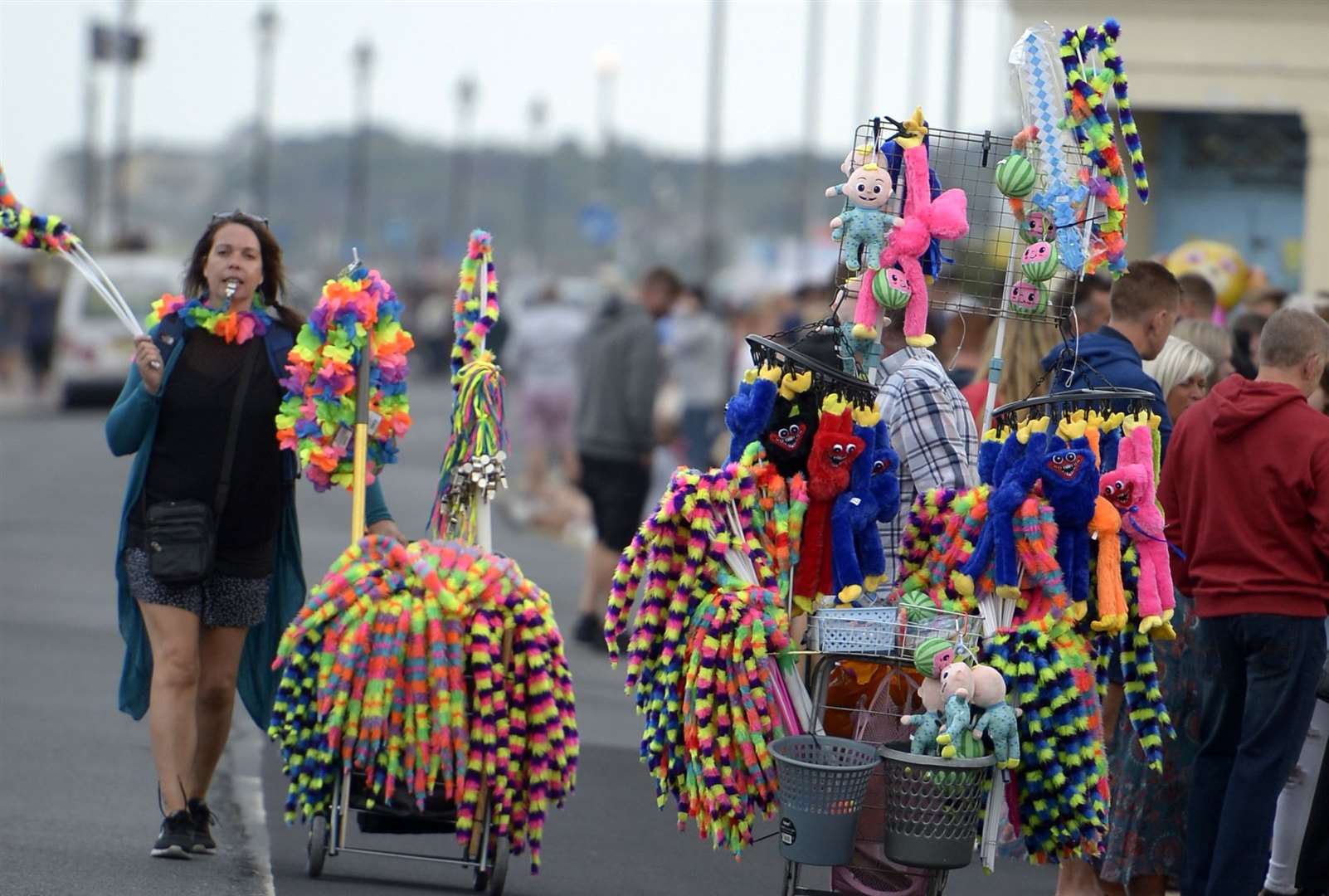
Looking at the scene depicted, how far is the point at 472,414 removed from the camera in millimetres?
6531

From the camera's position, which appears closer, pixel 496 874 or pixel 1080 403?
pixel 1080 403

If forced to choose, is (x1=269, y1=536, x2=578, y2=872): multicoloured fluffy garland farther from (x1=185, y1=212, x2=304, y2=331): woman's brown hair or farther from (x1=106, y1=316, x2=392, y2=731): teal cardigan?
(x1=185, y1=212, x2=304, y2=331): woman's brown hair

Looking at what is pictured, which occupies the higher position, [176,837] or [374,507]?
[374,507]

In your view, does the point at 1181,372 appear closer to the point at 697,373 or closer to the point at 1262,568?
the point at 1262,568

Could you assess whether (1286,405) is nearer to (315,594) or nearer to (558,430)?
(315,594)

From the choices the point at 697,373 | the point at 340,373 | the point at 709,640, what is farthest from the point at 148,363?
the point at 697,373

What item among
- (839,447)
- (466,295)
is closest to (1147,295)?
(839,447)

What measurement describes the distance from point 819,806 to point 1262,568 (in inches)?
67.8

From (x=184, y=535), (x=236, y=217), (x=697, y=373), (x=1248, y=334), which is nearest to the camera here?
(x=184, y=535)

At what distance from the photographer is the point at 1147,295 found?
6.81 metres

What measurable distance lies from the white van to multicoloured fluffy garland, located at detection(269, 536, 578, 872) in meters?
20.9

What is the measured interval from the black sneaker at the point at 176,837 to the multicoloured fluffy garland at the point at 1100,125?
3.50 meters

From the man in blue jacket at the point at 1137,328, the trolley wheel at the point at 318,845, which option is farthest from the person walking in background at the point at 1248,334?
the trolley wheel at the point at 318,845

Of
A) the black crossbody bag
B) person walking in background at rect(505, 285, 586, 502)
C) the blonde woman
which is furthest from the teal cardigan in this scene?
person walking in background at rect(505, 285, 586, 502)
